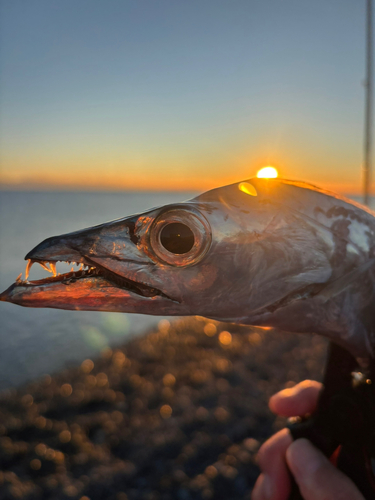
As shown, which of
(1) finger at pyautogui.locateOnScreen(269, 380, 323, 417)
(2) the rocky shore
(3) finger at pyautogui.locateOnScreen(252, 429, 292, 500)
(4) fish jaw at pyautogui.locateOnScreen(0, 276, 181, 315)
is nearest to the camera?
(4) fish jaw at pyautogui.locateOnScreen(0, 276, 181, 315)

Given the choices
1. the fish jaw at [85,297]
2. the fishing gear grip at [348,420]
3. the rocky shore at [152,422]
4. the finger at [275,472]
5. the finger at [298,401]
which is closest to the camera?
the fish jaw at [85,297]

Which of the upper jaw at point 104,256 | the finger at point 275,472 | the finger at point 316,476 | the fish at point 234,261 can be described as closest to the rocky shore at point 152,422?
the finger at point 275,472

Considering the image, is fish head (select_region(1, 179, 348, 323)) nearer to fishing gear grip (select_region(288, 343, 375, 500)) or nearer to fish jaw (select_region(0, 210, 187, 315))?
fish jaw (select_region(0, 210, 187, 315))

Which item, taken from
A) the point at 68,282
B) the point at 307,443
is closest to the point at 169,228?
the point at 68,282

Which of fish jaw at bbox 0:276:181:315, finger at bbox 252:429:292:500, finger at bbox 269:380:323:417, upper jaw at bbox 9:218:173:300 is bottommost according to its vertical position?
finger at bbox 252:429:292:500

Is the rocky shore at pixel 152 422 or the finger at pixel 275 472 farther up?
the finger at pixel 275 472

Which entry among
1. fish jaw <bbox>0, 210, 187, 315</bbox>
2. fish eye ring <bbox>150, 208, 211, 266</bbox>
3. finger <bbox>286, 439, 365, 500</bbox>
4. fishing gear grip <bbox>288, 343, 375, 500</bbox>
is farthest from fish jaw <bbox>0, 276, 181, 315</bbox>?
finger <bbox>286, 439, 365, 500</bbox>

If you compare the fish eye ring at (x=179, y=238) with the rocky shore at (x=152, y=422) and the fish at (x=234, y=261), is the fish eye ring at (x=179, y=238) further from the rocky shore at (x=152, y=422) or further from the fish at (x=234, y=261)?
the rocky shore at (x=152, y=422)
